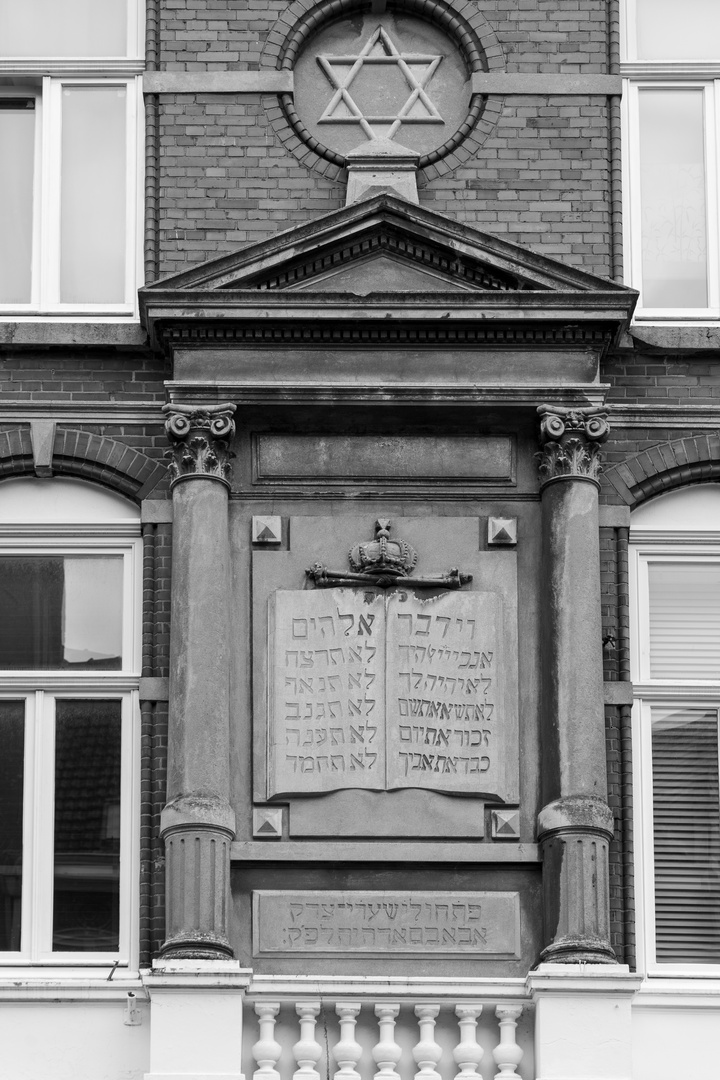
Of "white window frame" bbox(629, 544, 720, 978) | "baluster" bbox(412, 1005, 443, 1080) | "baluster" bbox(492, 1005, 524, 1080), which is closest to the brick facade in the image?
"white window frame" bbox(629, 544, 720, 978)

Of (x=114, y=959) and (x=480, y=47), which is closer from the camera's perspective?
(x=114, y=959)

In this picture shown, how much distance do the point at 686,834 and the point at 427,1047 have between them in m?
2.32

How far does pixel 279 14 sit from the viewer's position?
18.8m

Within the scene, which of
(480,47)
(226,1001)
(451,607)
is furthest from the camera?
(480,47)

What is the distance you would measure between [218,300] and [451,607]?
7.73ft

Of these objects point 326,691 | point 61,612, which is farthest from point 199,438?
point 326,691

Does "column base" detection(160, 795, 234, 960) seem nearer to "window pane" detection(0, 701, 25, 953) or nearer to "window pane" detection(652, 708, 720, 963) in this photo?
"window pane" detection(0, 701, 25, 953)

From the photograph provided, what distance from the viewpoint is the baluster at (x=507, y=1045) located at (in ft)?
53.6

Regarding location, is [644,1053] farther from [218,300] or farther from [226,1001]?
[218,300]

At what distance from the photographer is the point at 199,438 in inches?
690

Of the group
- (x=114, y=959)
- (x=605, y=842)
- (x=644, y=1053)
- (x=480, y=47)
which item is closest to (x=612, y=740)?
(x=605, y=842)

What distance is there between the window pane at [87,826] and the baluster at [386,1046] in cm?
185

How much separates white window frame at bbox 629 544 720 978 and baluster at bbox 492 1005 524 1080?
112 cm

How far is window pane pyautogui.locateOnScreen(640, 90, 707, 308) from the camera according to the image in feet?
61.5
